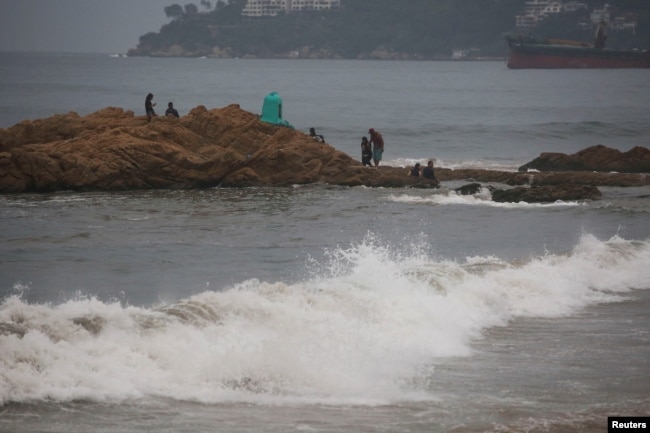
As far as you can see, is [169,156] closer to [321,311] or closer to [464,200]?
[464,200]

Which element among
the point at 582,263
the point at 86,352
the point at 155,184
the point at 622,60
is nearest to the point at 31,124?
the point at 155,184

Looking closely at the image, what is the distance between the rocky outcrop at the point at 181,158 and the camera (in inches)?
1110

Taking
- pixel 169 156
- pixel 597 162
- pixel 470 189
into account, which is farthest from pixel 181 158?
pixel 597 162

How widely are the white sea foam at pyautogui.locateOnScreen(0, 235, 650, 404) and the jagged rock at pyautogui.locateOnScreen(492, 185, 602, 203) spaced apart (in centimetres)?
1034

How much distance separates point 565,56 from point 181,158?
484 feet

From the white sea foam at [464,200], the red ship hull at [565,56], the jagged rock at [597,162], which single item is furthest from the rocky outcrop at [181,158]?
the red ship hull at [565,56]

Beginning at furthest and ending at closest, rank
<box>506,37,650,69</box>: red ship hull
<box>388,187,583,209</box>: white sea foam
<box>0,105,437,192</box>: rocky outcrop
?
1. <box>506,37,650,69</box>: red ship hull
2. <box>0,105,437,192</box>: rocky outcrop
3. <box>388,187,583,209</box>: white sea foam

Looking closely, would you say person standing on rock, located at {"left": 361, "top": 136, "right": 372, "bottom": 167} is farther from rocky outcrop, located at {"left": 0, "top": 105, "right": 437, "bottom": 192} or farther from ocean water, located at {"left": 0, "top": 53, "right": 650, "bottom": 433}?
ocean water, located at {"left": 0, "top": 53, "right": 650, "bottom": 433}

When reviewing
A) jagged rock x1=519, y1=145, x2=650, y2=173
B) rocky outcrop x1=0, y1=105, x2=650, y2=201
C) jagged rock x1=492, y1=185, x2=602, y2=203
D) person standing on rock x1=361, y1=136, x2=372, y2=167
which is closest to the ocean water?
jagged rock x1=492, y1=185, x2=602, y2=203

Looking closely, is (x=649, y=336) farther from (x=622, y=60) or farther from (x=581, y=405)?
(x=622, y=60)

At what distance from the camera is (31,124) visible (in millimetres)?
30453

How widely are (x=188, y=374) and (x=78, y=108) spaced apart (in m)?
65.4

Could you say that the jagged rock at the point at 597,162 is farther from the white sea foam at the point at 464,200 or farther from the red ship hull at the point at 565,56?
the red ship hull at the point at 565,56

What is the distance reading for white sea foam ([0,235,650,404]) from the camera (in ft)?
38.4
